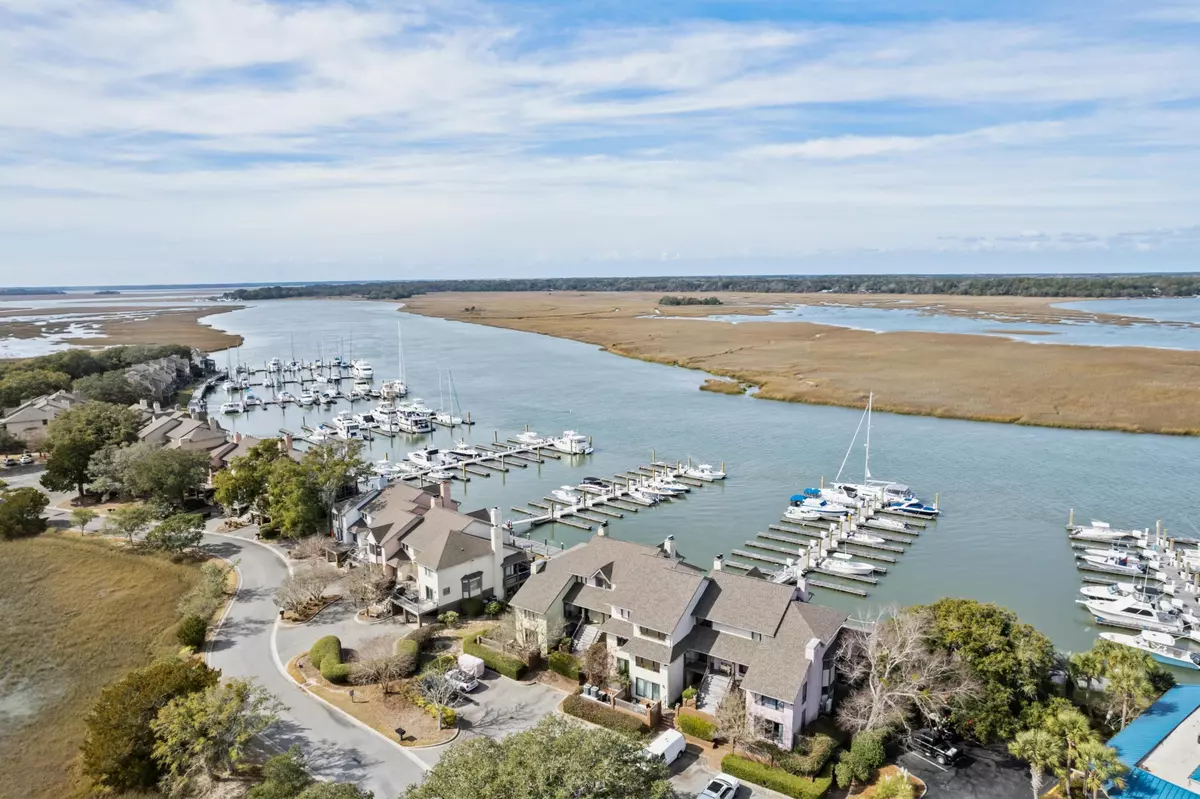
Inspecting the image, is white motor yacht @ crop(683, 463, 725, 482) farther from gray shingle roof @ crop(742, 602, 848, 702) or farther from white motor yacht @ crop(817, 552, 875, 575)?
gray shingle roof @ crop(742, 602, 848, 702)

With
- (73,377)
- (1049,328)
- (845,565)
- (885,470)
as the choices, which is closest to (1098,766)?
(845,565)

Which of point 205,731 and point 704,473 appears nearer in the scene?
point 205,731

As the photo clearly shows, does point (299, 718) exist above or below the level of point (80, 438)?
below

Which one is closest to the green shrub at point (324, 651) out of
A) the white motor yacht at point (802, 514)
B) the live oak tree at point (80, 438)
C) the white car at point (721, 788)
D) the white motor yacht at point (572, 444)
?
the white car at point (721, 788)

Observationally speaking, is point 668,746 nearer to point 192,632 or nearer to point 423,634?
point 423,634

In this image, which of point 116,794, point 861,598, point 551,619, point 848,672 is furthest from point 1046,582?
point 116,794
